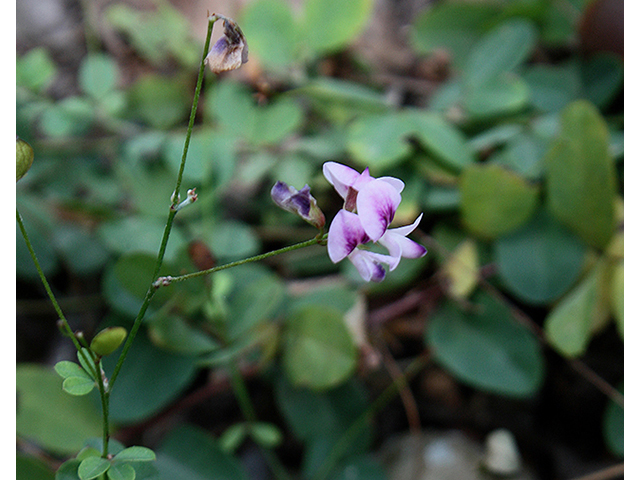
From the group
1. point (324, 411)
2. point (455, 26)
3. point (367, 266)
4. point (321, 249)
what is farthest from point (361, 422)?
point (455, 26)

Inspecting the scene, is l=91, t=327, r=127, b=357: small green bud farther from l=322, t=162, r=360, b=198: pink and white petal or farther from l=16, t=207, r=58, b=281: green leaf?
l=16, t=207, r=58, b=281: green leaf

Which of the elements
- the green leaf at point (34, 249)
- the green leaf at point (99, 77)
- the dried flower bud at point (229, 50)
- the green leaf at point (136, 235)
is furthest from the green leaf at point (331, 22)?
the dried flower bud at point (229, 50)

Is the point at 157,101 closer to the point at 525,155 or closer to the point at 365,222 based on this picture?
the point at 525,155

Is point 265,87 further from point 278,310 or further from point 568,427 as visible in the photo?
point 568,427

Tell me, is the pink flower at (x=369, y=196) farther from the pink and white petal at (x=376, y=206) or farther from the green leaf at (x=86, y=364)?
the green leaf at (x=86, y=364)

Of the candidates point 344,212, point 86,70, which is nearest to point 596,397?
point 344,212

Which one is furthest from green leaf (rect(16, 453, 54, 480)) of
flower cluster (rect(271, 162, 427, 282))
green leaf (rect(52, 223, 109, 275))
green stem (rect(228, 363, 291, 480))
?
flower cluster (rect(271, 162, 427, 282))
